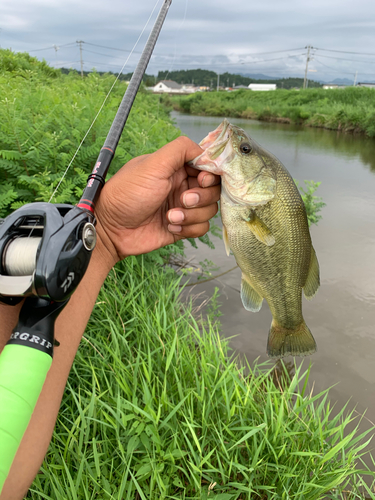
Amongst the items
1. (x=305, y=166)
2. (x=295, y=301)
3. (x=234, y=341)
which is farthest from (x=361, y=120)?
(x=295, y=301)

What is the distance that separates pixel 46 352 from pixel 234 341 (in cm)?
331

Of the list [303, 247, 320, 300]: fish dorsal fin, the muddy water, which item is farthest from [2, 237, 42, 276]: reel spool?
the muddy water

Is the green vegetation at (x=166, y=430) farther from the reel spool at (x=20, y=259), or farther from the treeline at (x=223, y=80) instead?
the treeline at (x=223, y=80)

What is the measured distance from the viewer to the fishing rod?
87 centimetres

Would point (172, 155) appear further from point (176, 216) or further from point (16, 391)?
point (16, 391)

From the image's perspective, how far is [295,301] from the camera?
2.14 metres

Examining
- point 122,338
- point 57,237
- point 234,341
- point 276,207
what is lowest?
point 234,341

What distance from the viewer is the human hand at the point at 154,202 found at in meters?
1.84

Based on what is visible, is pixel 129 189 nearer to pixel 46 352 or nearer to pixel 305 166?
pixel 46 352

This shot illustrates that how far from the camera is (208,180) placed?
6.37ft

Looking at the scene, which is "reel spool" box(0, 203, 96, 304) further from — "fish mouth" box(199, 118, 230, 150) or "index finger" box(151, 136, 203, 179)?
"fish mouth" box(199, 118, 230, 150)

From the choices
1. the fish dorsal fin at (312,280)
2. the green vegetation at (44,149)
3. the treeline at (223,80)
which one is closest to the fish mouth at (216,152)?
the fish dorsal fin at (312,280)

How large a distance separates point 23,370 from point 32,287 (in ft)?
0.71

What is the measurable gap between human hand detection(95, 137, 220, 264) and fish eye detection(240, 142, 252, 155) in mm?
218
